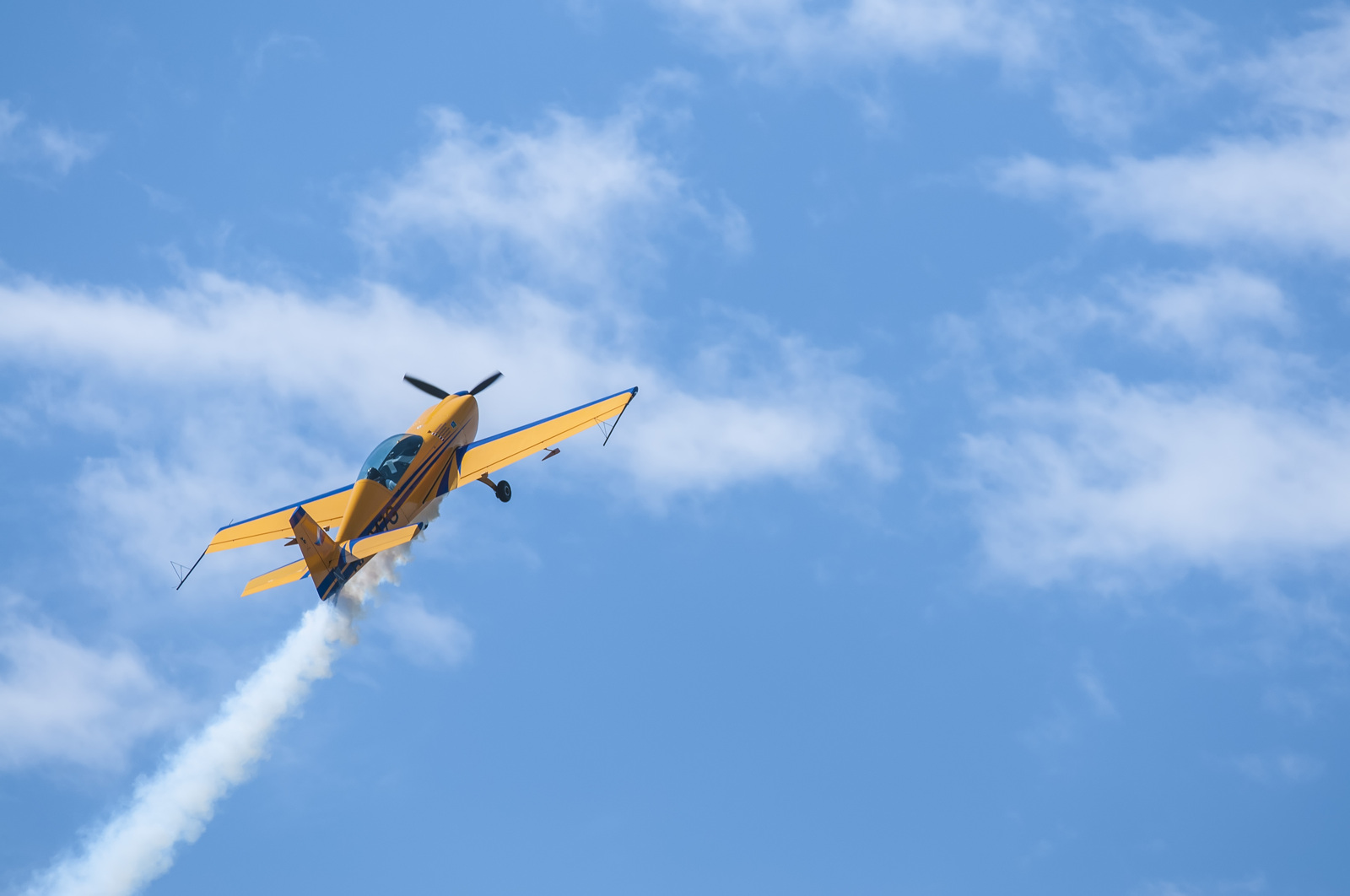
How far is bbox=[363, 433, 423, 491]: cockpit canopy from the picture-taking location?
156 ft

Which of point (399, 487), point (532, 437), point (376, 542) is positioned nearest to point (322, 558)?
point (376, 542)

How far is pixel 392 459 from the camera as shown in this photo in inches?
1886

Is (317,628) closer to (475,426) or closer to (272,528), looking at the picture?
(272,528)

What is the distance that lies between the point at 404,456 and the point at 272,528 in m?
5.34

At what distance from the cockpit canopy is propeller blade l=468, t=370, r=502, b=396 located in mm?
3983

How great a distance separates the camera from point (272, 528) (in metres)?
50.2

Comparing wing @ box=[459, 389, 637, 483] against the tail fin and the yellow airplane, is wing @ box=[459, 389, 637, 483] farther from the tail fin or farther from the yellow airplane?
the tail fin

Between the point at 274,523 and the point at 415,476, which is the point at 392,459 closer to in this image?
the point at 415,476

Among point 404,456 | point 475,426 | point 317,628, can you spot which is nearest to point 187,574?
point 317,628


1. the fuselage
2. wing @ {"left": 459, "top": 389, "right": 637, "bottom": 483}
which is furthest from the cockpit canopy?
wing @ {"left": 459, "top": 389, "right": 637, "bottom": 483}

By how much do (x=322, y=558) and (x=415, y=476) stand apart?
5151 millimetres

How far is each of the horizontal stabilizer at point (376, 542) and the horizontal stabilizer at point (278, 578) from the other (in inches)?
57.2

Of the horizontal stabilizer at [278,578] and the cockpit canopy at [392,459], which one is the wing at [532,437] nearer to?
the cockpit canopy at [392,459]

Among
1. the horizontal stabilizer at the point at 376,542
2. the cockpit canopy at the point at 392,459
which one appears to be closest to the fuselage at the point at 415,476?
the cockpit canopy at the point at 392,459
